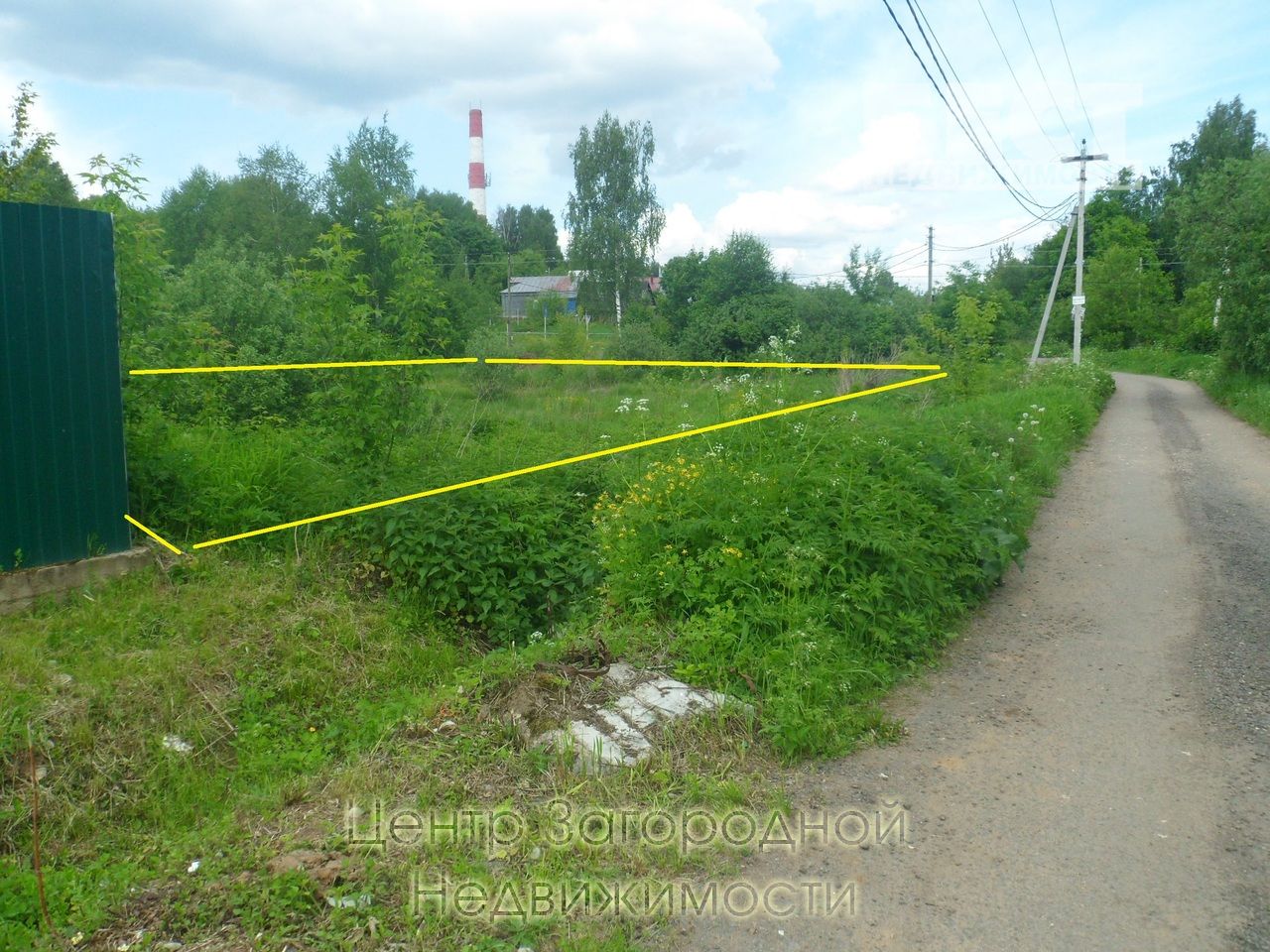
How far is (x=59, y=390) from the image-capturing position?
607cm

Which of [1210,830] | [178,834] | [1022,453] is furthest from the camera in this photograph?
[1022,453]

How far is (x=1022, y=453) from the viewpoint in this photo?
11.7 m

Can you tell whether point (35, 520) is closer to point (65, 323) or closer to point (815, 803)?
point (65, 323)

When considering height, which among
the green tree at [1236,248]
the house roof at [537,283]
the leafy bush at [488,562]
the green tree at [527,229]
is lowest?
the leafy bush at [488,562]

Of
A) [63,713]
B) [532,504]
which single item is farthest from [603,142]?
[63,713]

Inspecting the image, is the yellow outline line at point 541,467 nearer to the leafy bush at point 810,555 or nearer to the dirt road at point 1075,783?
the leafy bush at point 810,555

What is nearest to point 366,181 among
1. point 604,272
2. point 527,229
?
point 604,272

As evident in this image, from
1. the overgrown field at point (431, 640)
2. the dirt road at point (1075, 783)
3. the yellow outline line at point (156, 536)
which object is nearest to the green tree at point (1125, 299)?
the overgrown field at point (431, 640)

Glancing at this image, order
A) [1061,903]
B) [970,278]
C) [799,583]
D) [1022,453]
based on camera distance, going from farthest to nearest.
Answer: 1. [970,278]
2. [1022,453]
3. [799,583]
4. [1061,903]

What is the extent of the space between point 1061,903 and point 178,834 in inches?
144

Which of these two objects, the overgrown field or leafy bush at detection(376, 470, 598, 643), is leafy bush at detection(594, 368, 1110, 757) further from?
leafy bush at detection(376, 470, 598, 643)

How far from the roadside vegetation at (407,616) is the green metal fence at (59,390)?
1.50ft

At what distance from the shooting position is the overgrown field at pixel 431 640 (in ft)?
11.9

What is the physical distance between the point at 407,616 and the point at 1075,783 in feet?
14.4
